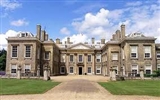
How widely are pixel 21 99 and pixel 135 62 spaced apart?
95.9ft

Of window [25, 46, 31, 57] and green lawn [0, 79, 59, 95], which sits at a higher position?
window [25, 46, 31, 57]

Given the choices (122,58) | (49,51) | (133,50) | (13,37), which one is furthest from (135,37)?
(13,37)

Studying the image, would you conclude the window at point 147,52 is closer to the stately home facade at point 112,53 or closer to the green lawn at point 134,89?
the stately home facade at point 112,53

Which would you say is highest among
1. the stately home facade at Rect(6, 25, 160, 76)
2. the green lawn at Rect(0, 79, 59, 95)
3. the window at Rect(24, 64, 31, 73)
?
the stately home facade at Rect(6, 25, 160, 76)

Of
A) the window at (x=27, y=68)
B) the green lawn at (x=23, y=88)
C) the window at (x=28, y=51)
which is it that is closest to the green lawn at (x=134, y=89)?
the green lawn at (x=23, y=88)

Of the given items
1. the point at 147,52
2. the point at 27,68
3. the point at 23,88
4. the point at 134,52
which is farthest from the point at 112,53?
the point at 23,88

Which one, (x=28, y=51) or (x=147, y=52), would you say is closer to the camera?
(x=147, y=52)

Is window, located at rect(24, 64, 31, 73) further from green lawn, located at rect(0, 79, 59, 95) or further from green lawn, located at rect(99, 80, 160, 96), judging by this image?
green lawn, located at rect(99, 80, 160, 96)

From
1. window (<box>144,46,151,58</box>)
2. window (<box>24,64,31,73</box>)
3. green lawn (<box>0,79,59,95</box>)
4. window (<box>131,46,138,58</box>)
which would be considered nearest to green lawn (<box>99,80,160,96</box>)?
green lawn (<box>0,79,59,95</box>)

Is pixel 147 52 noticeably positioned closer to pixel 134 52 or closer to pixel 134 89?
pixel 134 52

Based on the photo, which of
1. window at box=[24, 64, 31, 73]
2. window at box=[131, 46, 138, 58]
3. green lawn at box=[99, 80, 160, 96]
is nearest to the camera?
green lawn at box=[99, 80, 160, 96]

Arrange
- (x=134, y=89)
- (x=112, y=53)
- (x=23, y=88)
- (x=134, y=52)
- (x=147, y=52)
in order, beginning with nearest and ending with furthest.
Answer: (x=23, y=88) < (x=134, y=89) < (x=147, y=52) < (x=134, y=52) < (x=112, y=53)

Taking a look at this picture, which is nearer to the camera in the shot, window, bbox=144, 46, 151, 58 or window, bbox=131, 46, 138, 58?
window, bbox=144, 46, 151, 58

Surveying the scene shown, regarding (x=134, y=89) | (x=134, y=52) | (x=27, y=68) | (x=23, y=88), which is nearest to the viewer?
(x=23, y=88)
